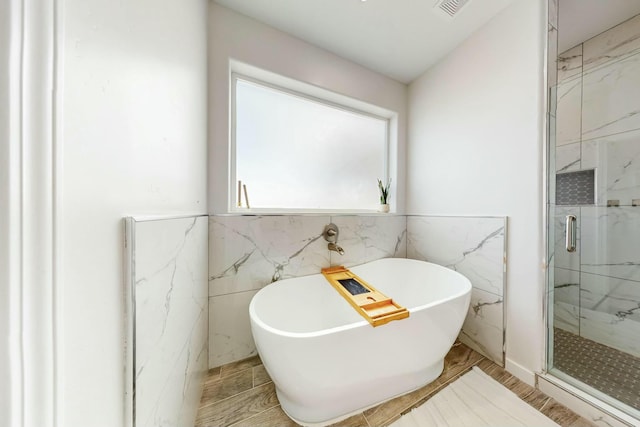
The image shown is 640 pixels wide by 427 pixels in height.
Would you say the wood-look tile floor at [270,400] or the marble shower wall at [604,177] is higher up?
the marble shower wall at [604,177]

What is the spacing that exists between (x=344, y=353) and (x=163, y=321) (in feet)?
2.11

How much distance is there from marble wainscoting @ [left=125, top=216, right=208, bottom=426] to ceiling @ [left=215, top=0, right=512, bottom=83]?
1367 mm

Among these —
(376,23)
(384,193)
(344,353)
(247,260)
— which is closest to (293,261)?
(247,260)

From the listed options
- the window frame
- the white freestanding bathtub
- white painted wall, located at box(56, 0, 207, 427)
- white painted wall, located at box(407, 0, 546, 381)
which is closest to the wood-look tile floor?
the white freestanding bathtub

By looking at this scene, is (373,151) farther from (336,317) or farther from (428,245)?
(336,317)

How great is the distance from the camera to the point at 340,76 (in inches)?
63.8

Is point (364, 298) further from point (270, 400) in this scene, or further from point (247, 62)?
point (247, 62)

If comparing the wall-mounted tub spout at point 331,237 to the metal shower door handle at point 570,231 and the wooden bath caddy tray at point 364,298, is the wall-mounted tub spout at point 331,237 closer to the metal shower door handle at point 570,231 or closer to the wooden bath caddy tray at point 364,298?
the wooden bath caddy tray at point 364,298

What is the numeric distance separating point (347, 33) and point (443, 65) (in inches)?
32.1

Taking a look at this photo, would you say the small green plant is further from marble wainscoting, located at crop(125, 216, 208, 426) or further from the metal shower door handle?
marble wainscoting, located at crop(125, 216, 208, 426)

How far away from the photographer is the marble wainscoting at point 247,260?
1.27m

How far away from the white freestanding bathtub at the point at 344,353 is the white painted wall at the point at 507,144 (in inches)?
14.1

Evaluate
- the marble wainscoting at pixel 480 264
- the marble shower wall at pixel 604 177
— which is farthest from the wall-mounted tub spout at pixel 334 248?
the marble shower wall at pixel 604 177

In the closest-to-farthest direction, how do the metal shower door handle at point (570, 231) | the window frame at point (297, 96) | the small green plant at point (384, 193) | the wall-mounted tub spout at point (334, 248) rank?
the metal shower door handle at point (570, 231)
the window frame at point (297, 96)
the wall-mounted tub spout at point (334, 248)
the small green plant at point (384, 193)
